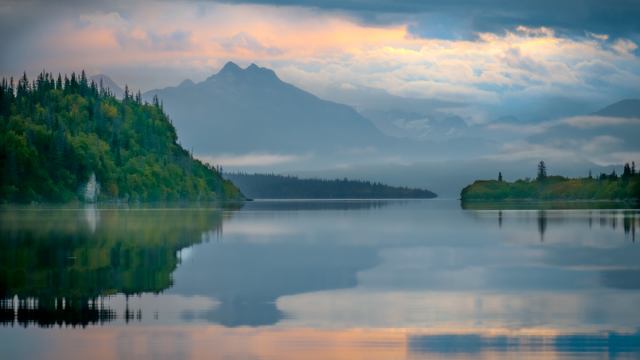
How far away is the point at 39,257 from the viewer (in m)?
57.7

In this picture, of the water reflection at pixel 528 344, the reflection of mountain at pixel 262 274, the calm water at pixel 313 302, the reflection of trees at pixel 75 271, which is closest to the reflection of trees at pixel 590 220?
the reflection of mountain at pixel 262 274

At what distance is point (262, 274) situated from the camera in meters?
52.2

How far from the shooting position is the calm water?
29433mm

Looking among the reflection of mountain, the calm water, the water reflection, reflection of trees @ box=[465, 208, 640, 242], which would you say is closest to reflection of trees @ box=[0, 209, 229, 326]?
the calm water

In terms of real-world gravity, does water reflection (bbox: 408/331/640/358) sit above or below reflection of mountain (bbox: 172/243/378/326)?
below

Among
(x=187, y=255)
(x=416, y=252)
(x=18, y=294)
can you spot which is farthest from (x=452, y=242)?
(x=18, y=294)

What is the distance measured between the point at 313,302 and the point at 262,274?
41.8ft

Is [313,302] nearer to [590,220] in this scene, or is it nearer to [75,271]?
[75,271]

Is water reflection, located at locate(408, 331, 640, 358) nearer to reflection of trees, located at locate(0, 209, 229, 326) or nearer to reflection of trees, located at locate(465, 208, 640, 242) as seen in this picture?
reflection of trees, located at locate(0, 209, 229, 326)

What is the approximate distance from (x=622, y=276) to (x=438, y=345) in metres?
24.2

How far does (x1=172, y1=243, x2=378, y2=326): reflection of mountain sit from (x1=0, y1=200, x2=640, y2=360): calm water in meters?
0.10

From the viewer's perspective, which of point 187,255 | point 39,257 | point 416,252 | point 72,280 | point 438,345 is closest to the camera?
point 438,345

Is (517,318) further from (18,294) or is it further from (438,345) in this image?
(18,294)

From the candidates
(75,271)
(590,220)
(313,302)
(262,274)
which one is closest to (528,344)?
(313,302)
